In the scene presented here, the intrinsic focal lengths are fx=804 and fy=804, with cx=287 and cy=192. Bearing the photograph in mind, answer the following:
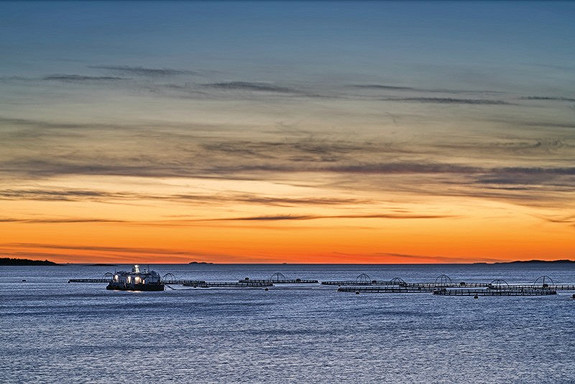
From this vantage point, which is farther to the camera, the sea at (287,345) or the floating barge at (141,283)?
the floating barge at (141,283)

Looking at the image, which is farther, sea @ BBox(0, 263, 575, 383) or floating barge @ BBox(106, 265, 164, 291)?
floating barge @ BBox(106, 265, 164, 291)

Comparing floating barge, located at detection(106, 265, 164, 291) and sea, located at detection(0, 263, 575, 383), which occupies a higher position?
floating barge, located at detection(106, 265, 164, 291)

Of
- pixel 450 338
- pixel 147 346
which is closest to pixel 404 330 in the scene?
pixel 450 338

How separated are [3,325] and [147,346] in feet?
106

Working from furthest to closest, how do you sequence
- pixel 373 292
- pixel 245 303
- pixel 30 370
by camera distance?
1. pixel 373 292
2. pixel 245 303
3. pixel 30 370

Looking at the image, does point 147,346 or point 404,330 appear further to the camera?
point 404,330

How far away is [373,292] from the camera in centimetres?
19175

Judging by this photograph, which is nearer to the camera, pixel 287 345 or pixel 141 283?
pixel 287 345

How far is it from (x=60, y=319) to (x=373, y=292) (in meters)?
98.8

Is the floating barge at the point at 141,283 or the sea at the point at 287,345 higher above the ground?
the floating barge at the point at 141,283

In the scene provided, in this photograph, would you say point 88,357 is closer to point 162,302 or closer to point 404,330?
point 404,330

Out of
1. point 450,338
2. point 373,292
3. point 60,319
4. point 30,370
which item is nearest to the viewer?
point 30,370

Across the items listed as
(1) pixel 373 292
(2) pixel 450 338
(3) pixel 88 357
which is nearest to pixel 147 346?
(3) pixel 88 357

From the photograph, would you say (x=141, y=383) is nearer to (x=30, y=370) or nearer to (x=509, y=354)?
(x=30, y=370)
